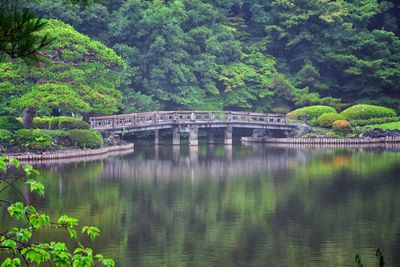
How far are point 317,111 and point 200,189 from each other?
28387 millimetres

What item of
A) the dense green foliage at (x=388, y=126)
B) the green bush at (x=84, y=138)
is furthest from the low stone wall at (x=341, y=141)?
the green bush at (x=84, y=138)

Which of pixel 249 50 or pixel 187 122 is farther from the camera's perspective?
pixel 249 50

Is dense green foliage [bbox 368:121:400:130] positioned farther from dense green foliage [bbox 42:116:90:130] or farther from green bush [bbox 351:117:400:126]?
dense green foliage [bbox 42:116:90:130]

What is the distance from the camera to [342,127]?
55.0 m

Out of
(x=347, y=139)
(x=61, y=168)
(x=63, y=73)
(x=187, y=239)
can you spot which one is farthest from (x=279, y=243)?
(x=347, y=139)

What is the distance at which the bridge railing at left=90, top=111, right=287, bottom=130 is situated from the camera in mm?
50250

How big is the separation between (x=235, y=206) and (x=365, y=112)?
108 ft

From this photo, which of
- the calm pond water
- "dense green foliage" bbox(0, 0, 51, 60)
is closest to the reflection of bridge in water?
the calm pond water

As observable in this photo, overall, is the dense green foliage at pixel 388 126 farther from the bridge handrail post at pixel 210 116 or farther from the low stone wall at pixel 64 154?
the low stone wall at pixel 64 154

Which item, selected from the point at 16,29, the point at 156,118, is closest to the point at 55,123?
the point at 156,118

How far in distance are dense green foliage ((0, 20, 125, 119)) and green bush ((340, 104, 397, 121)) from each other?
55.1 feet

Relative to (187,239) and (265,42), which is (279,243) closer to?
(187,239)

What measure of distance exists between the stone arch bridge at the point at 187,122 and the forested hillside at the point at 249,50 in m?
3.51

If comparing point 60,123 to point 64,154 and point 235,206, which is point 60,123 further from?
point 235,206
